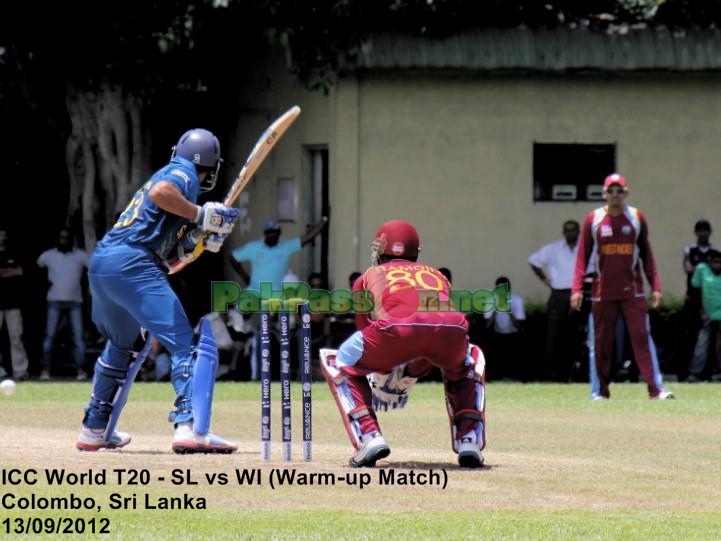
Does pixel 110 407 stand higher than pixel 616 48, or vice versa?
pixel 616 48

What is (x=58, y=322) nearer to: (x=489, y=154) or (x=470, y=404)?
(x=489, y=154)

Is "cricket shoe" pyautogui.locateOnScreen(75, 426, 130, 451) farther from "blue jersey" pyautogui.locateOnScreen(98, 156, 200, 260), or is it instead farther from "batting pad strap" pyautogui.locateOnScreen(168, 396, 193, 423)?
"blue jersey" pyautogui.locateOnScreen(98, 156, 200, 260)

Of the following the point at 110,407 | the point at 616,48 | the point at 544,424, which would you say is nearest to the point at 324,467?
the point at 110,407

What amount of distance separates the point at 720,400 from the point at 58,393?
679cm

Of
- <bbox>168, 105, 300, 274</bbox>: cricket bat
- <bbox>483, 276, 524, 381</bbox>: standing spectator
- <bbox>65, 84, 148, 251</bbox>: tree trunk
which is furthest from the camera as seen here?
<bbox>65, 84, 148, 251</bbox>: tree trunk

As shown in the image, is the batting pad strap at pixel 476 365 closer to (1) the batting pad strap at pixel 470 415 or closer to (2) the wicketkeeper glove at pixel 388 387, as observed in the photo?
(1) the batting pad strap at pixel 470 415

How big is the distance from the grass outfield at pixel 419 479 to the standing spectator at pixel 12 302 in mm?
7014

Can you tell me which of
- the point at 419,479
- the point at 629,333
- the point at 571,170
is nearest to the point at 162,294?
the point at 419,479

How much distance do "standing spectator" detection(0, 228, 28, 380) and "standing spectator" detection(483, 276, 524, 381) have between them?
19.2 ft

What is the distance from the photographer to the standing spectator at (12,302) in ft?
74.6

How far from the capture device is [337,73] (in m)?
23.8

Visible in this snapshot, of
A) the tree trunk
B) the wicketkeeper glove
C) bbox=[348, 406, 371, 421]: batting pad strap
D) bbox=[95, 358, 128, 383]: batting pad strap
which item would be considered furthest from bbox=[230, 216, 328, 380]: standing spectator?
bbox=[348, 406, 371, 421]: batting pad strap

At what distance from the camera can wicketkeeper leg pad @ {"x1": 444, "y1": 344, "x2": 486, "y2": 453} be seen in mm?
11031

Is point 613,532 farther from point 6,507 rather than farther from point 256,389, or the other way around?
point 256,389
